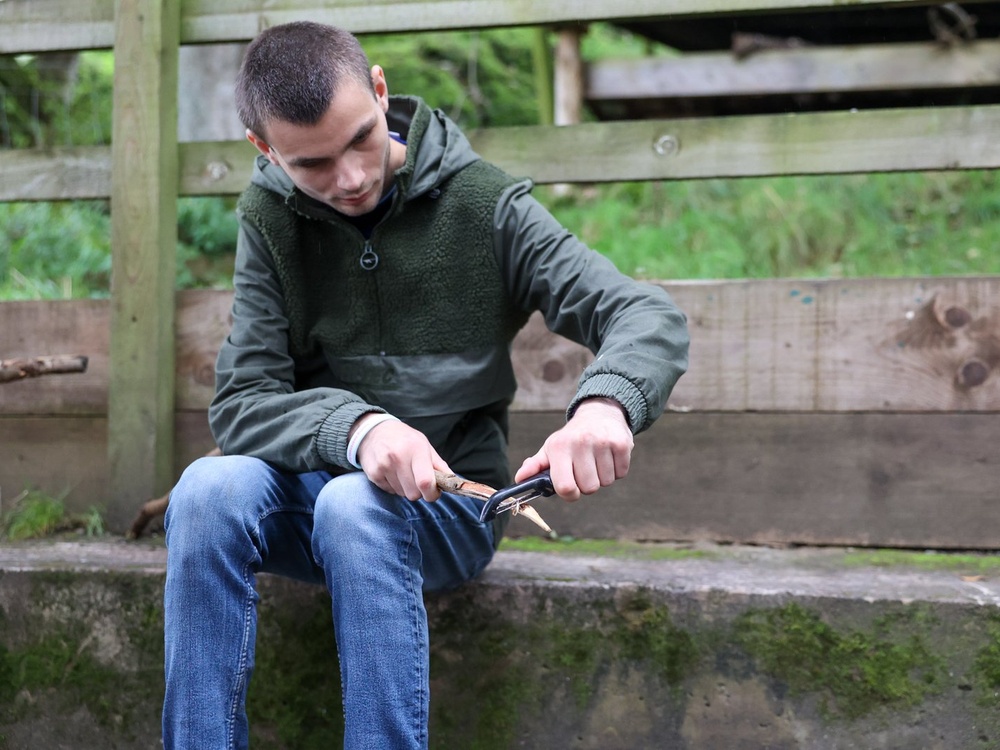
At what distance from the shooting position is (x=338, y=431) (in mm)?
1675

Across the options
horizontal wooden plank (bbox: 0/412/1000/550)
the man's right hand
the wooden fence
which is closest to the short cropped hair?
the man's right hand

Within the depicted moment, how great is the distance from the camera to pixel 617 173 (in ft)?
8.29

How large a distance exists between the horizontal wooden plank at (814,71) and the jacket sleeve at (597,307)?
280cm

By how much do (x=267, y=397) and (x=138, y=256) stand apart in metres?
0.96

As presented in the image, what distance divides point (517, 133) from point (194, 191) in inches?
33.6

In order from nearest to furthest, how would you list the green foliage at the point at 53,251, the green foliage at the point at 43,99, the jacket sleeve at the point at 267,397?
the jacket sleeve at the point at 267,397, the green foliage at the point at 53,251, the green foliage at the point at 43,99

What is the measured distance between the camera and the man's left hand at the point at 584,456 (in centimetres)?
148

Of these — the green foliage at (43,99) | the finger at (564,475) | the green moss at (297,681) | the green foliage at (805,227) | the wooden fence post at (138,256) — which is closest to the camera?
the finger at (564,475)

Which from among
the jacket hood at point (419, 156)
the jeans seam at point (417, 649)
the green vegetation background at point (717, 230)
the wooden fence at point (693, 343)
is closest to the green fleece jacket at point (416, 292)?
the jacket hood at point (419, 156)

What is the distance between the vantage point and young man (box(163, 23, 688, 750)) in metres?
1.59

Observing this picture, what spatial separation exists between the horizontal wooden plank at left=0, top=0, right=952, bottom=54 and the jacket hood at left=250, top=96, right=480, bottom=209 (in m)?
0.55

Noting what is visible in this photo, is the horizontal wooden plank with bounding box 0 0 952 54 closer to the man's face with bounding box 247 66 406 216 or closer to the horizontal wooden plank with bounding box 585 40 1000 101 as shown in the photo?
the man's face with bounding box 247 66 406 216

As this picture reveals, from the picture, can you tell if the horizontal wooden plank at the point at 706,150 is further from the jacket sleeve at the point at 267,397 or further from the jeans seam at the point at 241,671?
the jeans seam at the point at 241,671

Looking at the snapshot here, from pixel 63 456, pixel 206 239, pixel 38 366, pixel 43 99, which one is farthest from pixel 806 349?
pixel 43 99
